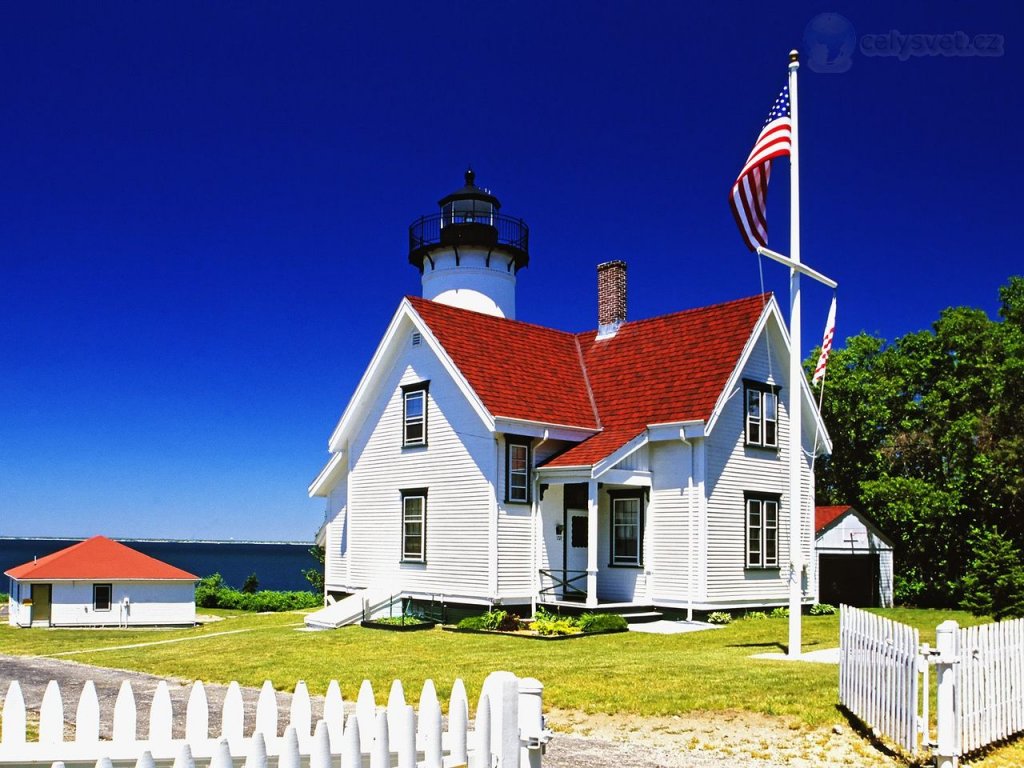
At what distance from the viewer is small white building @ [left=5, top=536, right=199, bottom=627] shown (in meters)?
44.4

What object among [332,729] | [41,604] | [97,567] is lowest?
[41,604]

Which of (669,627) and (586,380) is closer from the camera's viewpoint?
(669,627)

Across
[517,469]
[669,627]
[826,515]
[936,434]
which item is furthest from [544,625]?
[936,434]

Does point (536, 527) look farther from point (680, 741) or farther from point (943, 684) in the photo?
point (943, 684)

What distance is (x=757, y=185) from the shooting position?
1841 cm

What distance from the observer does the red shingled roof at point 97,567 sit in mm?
44719

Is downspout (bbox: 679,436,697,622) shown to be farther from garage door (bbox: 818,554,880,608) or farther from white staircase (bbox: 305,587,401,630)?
garage door (bbox: 818,554,880,608)

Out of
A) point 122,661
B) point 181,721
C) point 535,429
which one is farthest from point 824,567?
point 181,721

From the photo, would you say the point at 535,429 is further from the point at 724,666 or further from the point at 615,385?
the point at 724,666

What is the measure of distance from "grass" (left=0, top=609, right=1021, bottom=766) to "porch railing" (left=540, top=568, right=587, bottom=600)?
3.43m

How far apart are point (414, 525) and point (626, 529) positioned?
554 centimetres

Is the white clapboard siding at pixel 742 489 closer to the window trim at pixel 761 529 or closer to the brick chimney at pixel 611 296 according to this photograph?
the window trim at pixel 761 529

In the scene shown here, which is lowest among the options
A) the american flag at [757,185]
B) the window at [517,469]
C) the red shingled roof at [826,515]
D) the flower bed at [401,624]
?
the flower bed at [401,624]

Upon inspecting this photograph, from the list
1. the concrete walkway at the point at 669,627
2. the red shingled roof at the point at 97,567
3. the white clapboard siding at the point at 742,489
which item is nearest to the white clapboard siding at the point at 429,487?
the concrete walkway at the point at 669,627
